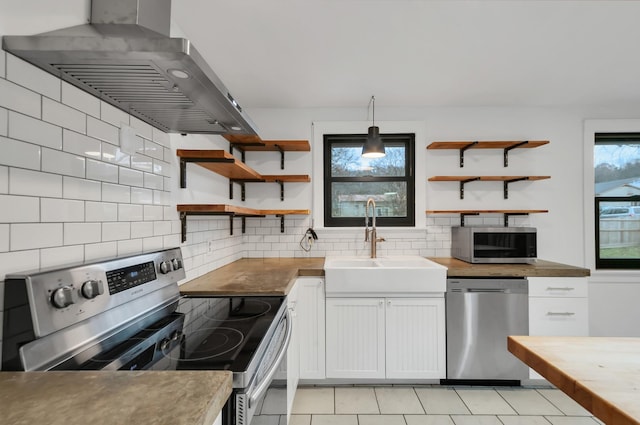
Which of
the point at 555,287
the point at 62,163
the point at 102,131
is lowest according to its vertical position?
the point at 555,287

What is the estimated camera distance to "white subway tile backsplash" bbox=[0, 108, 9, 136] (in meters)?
0.79

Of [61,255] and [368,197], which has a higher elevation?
[368,197]

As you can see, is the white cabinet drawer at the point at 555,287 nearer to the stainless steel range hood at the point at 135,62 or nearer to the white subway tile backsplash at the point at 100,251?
the stainless steel range hood at the point at 135,62

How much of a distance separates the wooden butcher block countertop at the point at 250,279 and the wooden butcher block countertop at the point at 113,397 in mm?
814

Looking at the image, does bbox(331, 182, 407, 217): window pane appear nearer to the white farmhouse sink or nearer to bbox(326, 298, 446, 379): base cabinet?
the white farmhouse sink

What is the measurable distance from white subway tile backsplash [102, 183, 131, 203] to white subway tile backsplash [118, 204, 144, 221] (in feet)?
0.09

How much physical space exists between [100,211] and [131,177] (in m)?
0.23

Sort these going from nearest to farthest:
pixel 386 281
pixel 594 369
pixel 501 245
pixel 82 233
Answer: pixel 594 369 < pixel 82 233 < pixel 386 281 < pixel 501 245

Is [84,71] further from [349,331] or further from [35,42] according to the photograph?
[349,331]

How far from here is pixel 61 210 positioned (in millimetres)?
971

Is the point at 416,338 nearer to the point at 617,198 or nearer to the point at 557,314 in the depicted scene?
the point at 557,314

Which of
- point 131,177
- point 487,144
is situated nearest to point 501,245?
point 487,144

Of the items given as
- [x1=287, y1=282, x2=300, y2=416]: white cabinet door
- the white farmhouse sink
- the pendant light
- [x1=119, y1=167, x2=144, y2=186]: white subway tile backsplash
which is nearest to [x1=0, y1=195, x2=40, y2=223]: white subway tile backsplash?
[x1=119, y1=167, x2=144, y2=186]: white subway tile backsplash

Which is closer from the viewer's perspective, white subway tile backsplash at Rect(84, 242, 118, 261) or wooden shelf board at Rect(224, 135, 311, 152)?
white subway tile backsplash at Rect(84, 242, 118, 261)
